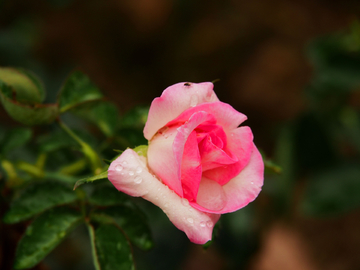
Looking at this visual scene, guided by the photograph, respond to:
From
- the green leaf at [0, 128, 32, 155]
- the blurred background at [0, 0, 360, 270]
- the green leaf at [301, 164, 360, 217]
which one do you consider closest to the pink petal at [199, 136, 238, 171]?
the green leaf at [0, 128, 32, 155]

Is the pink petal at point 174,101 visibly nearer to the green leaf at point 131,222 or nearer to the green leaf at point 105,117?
→ the green leaf at point 131,222

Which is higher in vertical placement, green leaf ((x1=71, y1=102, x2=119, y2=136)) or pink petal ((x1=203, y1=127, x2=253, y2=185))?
pink petal ((x1=203, y1=127, x2=253, y2=185))

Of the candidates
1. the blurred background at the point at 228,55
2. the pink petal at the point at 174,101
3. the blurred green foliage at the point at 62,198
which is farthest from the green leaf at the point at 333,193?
the pink petal at the point at 174,101

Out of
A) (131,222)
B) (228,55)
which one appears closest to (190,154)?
(131,222)

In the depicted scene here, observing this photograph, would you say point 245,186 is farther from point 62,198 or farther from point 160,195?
point 62,198

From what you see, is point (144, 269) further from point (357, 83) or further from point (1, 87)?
point (357, 83)

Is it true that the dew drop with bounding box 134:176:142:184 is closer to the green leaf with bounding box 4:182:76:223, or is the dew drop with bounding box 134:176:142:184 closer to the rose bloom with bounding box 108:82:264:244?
the rose bloom with bounding box 108:82:264:244
